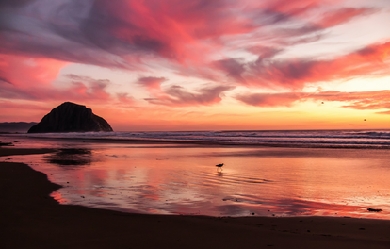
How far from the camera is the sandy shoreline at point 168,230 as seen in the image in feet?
21.8

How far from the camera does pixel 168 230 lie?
7.58m

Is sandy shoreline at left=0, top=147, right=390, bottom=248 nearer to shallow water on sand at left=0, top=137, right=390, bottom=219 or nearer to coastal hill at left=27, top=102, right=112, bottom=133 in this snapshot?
shallow water on sand at left=0, top=137, right=390, bottom=219

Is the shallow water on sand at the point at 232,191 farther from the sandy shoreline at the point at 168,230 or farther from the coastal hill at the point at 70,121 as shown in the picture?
the coastal hill at the point at 70,121

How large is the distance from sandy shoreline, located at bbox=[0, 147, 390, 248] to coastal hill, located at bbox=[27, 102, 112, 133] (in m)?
163

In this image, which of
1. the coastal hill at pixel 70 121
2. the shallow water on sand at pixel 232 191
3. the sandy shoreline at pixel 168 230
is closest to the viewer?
the sandy shoreline at pixel 168 230

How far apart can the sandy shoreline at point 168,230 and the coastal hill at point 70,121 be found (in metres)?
163

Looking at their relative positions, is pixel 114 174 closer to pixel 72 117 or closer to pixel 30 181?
pixel 30 181

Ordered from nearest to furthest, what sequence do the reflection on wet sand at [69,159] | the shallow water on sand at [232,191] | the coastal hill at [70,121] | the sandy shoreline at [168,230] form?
the sandy shoreline at [168,230] → the shallow water on sand at [232,191] → the reflection on wet sand at [69,159] → the coastal hill at [70,121]

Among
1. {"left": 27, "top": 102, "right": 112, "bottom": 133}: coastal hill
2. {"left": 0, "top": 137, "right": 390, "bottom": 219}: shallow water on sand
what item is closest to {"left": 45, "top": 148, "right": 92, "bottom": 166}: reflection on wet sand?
{"left": 0, "top": 137, "right": 390, "bottom": 219}: shallow water on sand

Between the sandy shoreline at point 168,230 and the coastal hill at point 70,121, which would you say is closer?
the sandy shoreline at point 168,230

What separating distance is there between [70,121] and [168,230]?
174m

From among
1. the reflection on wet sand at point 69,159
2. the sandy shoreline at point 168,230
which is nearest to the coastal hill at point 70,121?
the reflection on wet sand at point 69,159

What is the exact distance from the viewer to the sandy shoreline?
6.63 m

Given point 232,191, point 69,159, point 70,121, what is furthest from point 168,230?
point 70,121
